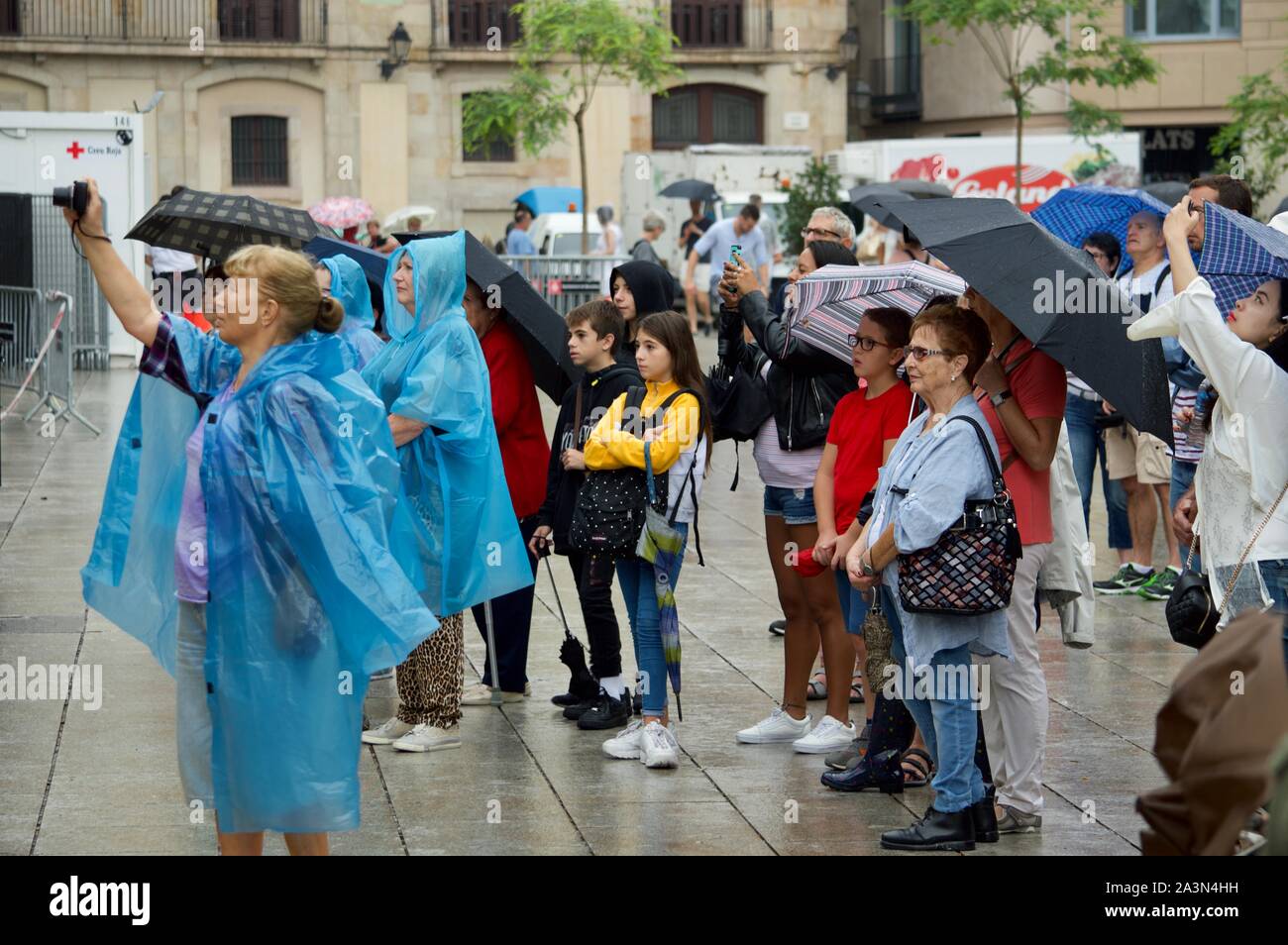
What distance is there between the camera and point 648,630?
6977 mm

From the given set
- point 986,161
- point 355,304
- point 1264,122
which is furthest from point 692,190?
point 355,304

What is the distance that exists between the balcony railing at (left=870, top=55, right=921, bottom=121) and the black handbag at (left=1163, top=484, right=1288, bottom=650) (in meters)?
37.7

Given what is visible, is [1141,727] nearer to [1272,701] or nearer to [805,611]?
[805,611]

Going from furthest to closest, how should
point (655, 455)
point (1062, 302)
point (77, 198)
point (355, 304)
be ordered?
point (355, 304), point (655, 455), point (1062, 302), point (77, 198)

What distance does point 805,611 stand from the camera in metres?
7.35

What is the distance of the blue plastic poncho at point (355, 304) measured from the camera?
7.30 meters

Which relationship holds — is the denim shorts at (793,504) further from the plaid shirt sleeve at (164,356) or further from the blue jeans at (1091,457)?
the blue jeans at (1091,457)

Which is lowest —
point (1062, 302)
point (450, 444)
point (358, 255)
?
point (450, 444)

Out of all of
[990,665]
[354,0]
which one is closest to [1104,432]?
[990,665]

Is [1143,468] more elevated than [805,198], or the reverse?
[805,198]

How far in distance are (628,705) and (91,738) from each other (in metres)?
2.03

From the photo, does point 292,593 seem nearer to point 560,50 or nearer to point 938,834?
point 938,834

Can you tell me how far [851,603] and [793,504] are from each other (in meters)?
0.50

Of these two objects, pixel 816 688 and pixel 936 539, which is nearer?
pixel 936 539
